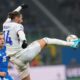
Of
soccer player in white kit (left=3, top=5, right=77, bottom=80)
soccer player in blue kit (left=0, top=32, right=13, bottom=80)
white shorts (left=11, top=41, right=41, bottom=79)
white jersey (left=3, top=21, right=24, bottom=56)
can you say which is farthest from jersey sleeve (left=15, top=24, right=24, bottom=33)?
soccer player in blue kit (left=0, top=32, right=13, bottom=80)

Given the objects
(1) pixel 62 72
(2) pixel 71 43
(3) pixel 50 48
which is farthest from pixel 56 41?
(3) pixel 50 48

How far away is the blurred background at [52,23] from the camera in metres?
17.3

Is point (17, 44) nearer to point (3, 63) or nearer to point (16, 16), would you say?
point (16, 16)

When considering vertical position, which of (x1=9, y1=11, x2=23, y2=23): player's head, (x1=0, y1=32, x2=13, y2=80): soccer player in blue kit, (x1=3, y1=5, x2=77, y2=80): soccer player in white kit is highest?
(x1=9, y1=11, x2=23, y2=23): player's head

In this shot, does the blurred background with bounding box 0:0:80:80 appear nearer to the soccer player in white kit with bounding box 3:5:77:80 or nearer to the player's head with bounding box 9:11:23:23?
the soccer player in white kit with bounding box 3:5:77:80

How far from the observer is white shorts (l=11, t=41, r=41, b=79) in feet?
32.3

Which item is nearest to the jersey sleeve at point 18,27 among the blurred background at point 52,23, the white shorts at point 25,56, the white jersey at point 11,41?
the white jersey at point 11,41

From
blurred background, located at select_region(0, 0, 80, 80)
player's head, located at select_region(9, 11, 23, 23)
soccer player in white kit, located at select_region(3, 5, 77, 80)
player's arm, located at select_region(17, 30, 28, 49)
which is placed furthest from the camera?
blurred background, located at select_region(0, 0, 80, 80)

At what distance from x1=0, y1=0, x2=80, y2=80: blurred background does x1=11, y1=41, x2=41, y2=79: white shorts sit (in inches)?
262

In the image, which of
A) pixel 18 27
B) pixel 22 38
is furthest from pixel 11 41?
pixel 22 38

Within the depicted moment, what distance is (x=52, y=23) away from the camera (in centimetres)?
1973

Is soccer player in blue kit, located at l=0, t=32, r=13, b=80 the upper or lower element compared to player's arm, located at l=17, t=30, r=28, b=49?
lower

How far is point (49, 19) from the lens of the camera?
20078 millimetres

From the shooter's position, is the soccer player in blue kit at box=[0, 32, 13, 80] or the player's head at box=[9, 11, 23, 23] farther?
the player's head at box=[9, 11, 23, 23]
